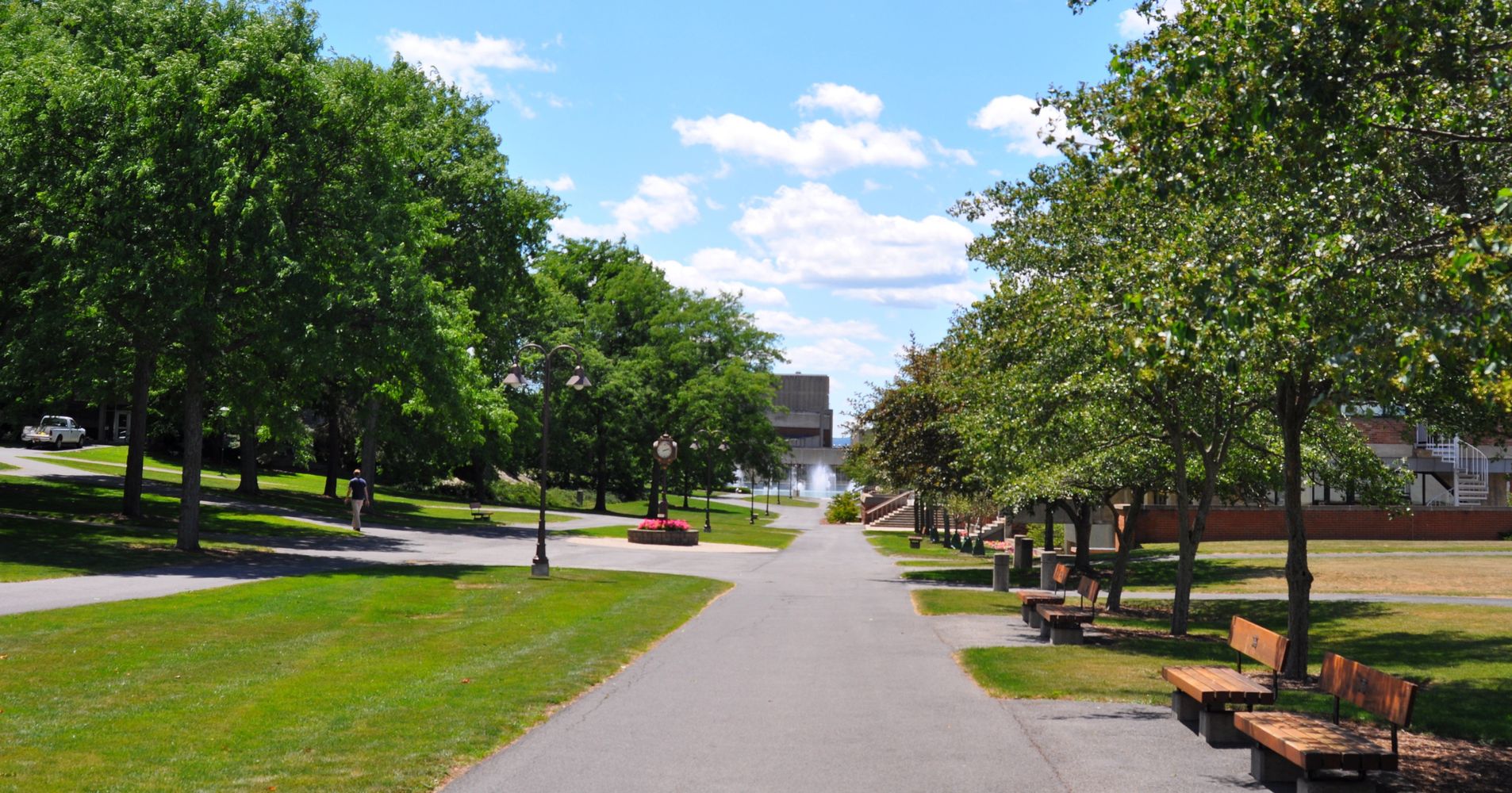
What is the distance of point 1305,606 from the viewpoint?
15.2 metres

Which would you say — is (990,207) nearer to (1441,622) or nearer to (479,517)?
(1441,622)

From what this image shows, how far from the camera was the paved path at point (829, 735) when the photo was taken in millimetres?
8773

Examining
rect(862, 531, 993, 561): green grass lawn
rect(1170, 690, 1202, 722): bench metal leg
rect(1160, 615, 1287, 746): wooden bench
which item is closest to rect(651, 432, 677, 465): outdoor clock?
rect(862, 531, 993, 561): green grass lawn

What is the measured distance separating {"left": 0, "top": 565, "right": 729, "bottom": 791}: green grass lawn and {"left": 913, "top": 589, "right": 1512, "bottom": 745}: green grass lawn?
5060 millimetres

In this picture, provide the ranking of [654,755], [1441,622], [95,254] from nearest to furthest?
1. [654,755]
2. [1441,622]
3. [95,254]

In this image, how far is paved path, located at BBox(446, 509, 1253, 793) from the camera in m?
8.77

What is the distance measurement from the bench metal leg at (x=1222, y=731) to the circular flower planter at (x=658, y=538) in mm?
33776

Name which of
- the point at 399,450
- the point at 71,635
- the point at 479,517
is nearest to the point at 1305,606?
the point at 71,635

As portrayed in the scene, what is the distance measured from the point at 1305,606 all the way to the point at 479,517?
4012 cm

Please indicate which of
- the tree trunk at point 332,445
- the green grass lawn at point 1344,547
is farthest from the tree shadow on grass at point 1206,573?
the tree trunk at point 332,445

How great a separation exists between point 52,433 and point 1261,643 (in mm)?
66459

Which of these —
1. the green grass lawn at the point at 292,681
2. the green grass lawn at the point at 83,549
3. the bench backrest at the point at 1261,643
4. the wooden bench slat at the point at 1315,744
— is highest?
the bench backrest at the point at 1261,643

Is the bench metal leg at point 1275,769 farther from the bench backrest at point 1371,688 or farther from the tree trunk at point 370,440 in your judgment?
the tree trunk at point 370,440

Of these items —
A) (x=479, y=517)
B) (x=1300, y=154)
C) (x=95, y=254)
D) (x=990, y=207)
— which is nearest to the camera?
(x=1300, y=154)
